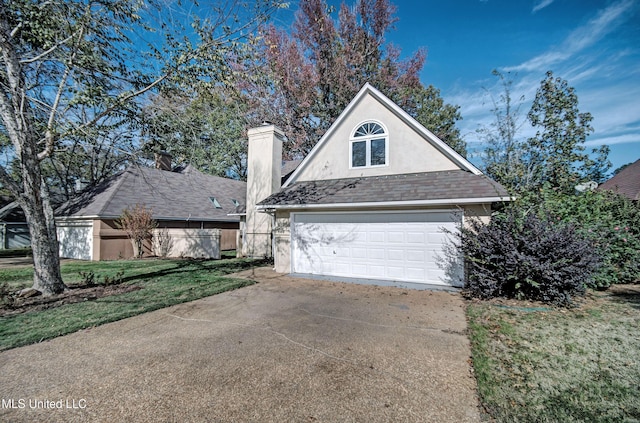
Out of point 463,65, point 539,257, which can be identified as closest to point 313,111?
point 463,65

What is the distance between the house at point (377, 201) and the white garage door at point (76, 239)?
1120 cm

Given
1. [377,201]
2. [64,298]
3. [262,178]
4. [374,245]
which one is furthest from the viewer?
[262,178]

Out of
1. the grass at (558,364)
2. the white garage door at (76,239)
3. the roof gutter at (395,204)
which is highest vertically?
the roof gutter at (395,204)

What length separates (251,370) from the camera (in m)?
3.62

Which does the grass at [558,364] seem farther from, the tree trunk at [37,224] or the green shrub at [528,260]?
the tree trunk at [37,224]

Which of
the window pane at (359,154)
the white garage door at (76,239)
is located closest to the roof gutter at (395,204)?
the window pane at (359,154)

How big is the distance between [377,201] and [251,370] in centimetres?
599

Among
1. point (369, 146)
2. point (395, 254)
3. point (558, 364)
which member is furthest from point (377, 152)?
point (558, 364)

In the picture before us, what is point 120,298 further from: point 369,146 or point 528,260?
point 528,260

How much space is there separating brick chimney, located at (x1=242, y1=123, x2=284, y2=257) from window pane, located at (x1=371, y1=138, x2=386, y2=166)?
5.31 m

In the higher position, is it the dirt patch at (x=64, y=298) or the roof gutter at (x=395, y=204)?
the roof gutter at (x=395, y=204)

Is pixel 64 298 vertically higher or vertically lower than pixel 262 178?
lower

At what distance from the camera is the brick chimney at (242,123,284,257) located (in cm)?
1374

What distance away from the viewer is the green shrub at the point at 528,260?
6.25 meters
